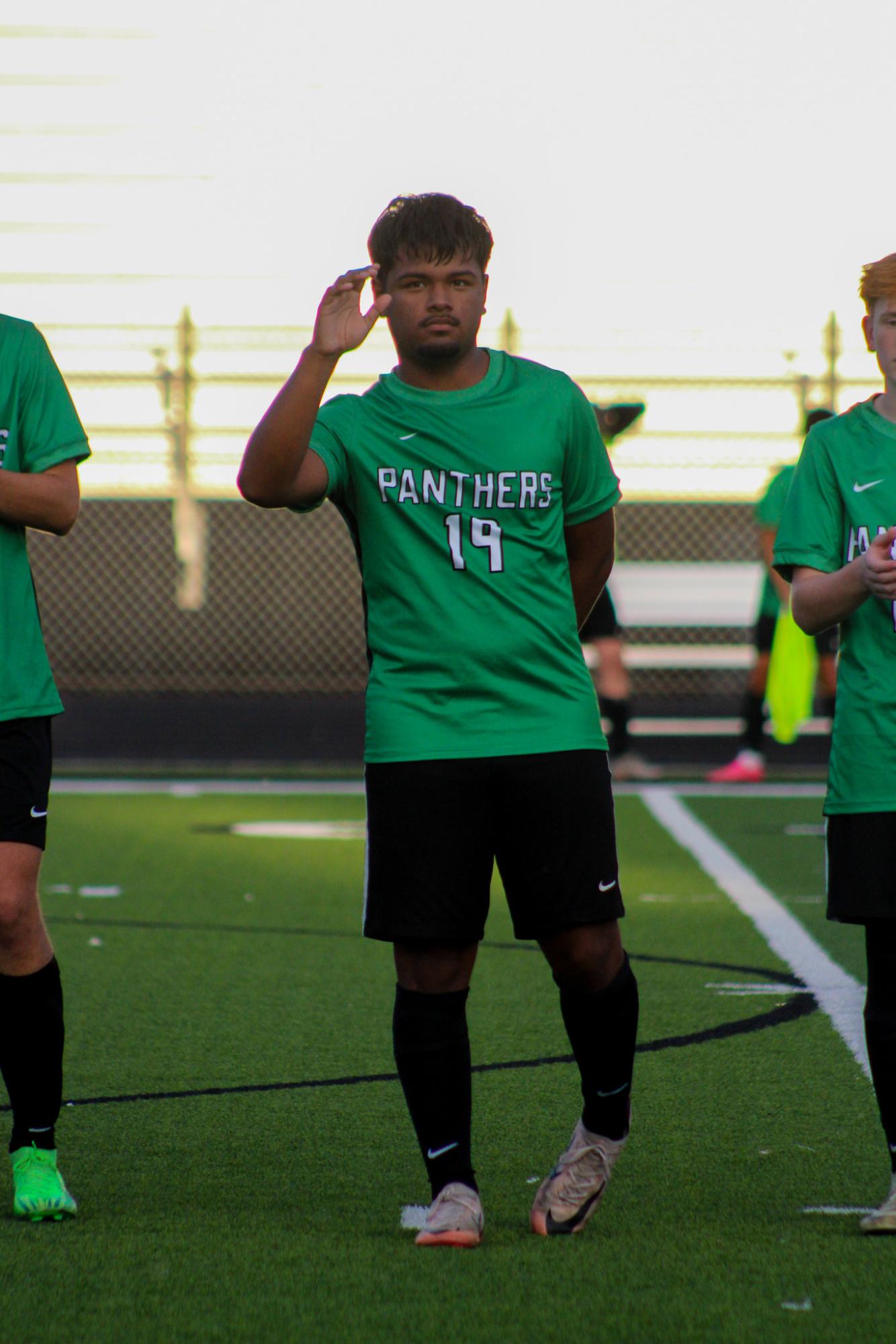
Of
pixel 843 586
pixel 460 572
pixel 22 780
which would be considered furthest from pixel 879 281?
pixel 22 780

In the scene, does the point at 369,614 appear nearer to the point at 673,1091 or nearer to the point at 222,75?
the point at 673,1091

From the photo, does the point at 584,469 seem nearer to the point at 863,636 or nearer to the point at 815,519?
the point at 815,519

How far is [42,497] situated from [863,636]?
139 cm

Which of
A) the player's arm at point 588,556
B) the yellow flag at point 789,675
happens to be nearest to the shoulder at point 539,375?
the player's arm at point 588,556

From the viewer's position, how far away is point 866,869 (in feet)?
11.0

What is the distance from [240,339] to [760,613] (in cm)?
645

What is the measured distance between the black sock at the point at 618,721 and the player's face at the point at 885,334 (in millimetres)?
7828

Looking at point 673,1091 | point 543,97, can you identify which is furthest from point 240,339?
point 673,1091

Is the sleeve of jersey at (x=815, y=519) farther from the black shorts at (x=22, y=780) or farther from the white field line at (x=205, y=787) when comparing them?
the white field line at (x=205, y=787)

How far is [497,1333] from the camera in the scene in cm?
284

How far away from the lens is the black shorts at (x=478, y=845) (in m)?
3.30

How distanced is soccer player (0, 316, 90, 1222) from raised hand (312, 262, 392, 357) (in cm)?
57

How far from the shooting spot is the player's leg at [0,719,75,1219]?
344 centimetres

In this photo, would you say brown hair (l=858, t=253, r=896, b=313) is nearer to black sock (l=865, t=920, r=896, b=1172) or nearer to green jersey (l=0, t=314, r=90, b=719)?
black sock (l=865, t=920, r=896, b=1172)
